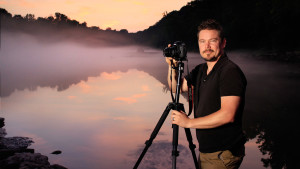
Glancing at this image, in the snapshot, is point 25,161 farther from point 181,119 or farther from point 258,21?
point 258,21

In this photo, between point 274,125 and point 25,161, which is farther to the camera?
point 274,125

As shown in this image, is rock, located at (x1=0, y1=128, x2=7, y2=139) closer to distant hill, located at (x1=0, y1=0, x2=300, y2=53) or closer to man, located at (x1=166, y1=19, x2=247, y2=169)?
man, located at (x1=166, y1=19, x2=247, y2=169)

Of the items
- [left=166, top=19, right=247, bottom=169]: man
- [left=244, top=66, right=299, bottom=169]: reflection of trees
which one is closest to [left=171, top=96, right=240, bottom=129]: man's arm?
[left=166, top=19, right=247, bottom=169]: man

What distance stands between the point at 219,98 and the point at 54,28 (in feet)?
526

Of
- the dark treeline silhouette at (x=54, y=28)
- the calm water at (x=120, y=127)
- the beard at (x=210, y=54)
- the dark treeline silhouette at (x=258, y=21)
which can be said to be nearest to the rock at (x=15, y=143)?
the calm water at (x=120, y=127)

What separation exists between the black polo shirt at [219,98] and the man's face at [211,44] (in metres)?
0.06

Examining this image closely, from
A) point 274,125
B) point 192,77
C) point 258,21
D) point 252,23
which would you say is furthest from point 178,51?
point 252,23

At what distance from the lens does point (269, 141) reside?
6.93 meters

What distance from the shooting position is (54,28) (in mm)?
149000

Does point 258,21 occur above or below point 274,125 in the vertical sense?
above

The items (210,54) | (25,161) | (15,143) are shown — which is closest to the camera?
(210,54)

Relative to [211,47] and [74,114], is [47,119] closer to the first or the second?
[74,114]

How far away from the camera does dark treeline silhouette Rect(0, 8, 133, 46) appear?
119m

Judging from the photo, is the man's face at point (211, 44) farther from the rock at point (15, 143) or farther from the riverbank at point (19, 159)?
the rock at point (15, 143)
